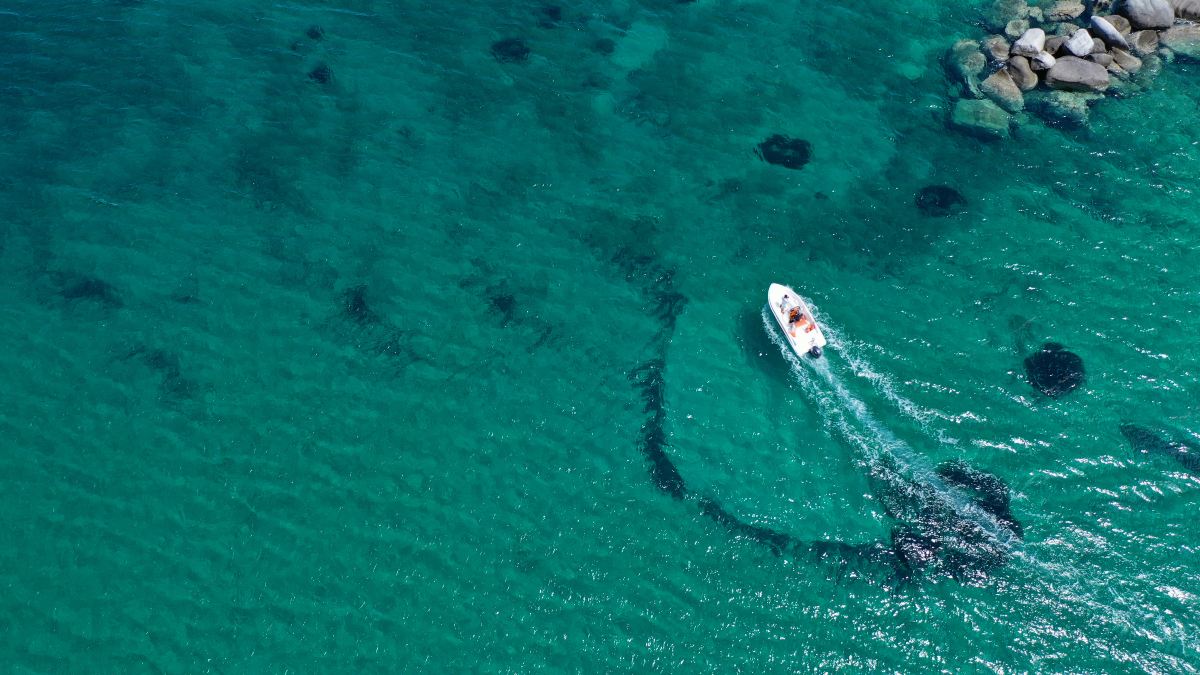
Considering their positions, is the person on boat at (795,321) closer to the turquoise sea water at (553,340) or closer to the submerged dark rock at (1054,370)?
the turquoise sea water at (553,340)

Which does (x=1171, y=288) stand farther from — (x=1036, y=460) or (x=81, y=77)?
(x=81, y=77)

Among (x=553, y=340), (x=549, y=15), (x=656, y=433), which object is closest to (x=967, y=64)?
(x=549, y=15)

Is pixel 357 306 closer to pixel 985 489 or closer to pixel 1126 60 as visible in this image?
pixel 985 489

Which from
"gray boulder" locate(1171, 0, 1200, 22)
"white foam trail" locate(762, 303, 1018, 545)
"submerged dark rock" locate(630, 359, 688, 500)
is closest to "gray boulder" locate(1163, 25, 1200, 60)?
"gray boulder" locate(1171, 0, 1200, 22)

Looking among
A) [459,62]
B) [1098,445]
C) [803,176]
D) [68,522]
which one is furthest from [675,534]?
[459,62]

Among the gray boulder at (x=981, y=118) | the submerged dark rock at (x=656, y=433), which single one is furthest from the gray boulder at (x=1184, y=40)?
the submerged dark rock at (x=656, y=433)

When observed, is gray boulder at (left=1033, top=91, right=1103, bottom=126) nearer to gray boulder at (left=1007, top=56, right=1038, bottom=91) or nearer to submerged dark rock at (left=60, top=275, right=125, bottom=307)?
gray boulder at (left=1007, top=56, right=1038, bottom=91)
